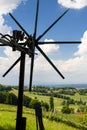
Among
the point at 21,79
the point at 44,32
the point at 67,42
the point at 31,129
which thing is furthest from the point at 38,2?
the point at 31,129

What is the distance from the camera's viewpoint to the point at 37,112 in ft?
60.1

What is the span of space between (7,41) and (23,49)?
83.6 inches

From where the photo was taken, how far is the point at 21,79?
1662cm

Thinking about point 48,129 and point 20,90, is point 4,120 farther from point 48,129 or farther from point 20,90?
point 20,90

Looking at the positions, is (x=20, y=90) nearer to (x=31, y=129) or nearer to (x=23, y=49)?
(x=23, y=49)

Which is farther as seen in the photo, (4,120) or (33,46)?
(4,120)

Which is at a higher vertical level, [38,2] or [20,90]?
[38,2]

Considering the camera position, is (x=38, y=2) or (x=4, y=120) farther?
(x=4, y=120)

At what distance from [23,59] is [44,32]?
2493 millimetres

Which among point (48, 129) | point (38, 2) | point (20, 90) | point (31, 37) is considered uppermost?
point (38, 2)

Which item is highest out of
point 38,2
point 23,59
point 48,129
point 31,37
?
point 38,2

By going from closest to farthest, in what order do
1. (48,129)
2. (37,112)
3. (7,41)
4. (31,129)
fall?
1. (7,41)
2. (37,112)
3. (31,129)
4. (48,129)

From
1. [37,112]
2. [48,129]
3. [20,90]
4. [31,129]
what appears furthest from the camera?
[48,129]

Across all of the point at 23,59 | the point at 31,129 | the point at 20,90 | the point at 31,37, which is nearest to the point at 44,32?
the point at 31,37
